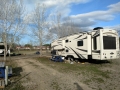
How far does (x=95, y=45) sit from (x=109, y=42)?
1.29 meters

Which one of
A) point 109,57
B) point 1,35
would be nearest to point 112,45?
point 109,57

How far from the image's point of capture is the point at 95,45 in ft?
44.9

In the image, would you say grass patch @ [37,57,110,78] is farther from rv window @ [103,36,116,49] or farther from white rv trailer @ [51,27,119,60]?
rv window @ [103,36,116,49]

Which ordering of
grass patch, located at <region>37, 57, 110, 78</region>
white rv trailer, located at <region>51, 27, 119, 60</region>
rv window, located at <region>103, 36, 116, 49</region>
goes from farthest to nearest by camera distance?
rv window, located at <region>103, 36, 116, 49</region> < white rv trailer, located at <region>51, 27, 119, 60</region> < grass patch, located at <region>37, 57, 110, 78</region>

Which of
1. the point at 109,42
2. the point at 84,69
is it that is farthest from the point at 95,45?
the point at 84,69

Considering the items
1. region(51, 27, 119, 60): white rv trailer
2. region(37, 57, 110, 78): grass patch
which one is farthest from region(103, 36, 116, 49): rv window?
region(37, 57, 110, 78): grass patch

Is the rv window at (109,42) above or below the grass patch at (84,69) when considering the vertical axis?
above

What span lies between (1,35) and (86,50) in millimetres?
9933

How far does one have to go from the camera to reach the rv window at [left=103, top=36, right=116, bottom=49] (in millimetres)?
13104

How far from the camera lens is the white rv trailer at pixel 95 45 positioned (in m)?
13.0

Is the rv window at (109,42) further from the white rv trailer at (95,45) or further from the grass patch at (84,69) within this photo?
the grass patch at (84,69)

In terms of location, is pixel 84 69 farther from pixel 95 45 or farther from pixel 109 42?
pixel 109 42

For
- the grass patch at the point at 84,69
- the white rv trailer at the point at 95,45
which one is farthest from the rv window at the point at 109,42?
the grass patch at the point at 84,69

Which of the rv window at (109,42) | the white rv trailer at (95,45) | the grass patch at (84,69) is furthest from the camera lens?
the rv window at (109,42)
